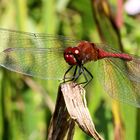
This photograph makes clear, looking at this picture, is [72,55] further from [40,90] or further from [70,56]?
[40,90]

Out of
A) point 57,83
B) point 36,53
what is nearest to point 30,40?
point 36,53

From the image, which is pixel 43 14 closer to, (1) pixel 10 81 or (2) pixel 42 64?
(1) pixel 10 81

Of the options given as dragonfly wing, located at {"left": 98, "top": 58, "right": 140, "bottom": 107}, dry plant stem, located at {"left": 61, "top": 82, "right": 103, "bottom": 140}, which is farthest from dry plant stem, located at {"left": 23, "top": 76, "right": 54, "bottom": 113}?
dry plant stem, located at {"left": 61, "top": 82, "right": 103, "bottom": 140}

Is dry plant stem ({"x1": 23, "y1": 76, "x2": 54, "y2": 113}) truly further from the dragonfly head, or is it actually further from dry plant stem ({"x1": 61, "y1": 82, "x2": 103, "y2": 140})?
dry plant stem ({"x1": 61, "y1": 82, "x2": 103, "y2": 140})

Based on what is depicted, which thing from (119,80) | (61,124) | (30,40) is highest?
(30,40)

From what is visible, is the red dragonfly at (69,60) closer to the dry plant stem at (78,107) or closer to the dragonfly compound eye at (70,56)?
the dragonfly compound eye at (70,56)

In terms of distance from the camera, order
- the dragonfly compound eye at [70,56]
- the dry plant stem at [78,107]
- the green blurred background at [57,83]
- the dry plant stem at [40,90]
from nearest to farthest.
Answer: the dry plant stem at [78,107], the dragonfly compound eye at [70,56], the green blurred background at [57,83], the dry plant stem at [40,90]

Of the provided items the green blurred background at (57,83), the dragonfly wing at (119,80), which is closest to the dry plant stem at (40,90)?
the green blurred background at (57,83)
